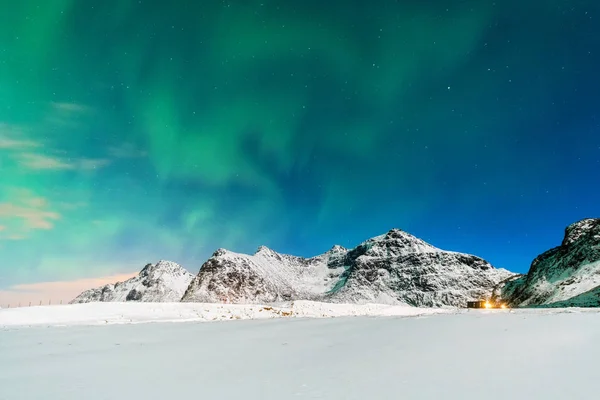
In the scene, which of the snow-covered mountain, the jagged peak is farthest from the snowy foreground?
the jagged peak

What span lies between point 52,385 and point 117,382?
1.06m

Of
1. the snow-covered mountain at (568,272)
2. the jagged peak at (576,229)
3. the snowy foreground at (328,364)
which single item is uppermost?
the jagged peak at (576,229)

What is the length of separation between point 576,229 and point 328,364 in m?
95.1

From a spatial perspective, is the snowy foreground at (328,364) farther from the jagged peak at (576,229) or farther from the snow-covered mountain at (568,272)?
the jagged peak at (576,229)

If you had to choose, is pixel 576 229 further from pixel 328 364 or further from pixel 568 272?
pixel 328 364

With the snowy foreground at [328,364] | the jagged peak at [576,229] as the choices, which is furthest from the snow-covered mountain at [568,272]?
the snowy foreground at [328,364]

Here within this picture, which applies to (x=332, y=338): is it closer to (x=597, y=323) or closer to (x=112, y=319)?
(x=597, y=323)

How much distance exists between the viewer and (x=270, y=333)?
42.1 feet

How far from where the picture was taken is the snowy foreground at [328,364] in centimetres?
500

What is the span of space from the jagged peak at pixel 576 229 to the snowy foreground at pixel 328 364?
8261 centimetres

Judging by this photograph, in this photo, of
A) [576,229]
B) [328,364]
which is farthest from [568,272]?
[328,364]

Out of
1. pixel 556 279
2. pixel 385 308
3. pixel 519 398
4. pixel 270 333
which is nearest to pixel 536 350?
pixel 519 398

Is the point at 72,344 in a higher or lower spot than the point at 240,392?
higher

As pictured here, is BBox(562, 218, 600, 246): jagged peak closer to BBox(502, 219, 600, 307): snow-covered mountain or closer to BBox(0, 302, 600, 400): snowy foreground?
BBox(502, 219, 600, 307): snow-covered mountain
